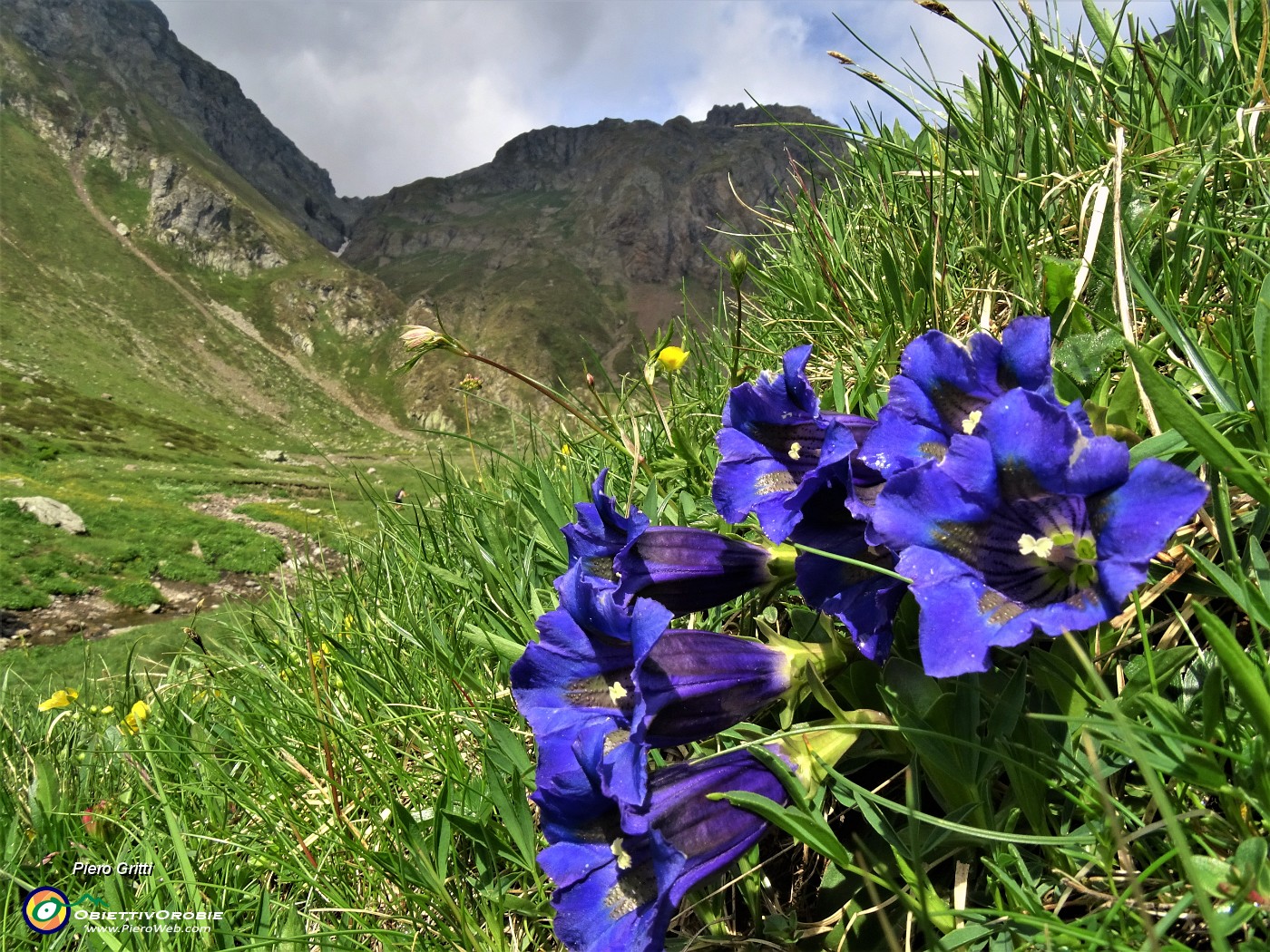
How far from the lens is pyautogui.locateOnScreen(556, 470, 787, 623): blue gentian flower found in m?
1.61

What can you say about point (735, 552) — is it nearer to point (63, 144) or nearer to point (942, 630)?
point (942, 630)

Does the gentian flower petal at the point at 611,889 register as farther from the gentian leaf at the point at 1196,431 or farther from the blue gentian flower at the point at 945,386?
the gentian leaf at the point at 1196,431

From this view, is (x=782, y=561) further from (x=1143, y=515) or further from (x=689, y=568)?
(x=1143, y=515)

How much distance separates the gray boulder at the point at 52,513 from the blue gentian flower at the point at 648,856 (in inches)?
2269

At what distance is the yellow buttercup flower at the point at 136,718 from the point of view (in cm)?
301

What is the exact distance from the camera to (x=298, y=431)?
126 meters

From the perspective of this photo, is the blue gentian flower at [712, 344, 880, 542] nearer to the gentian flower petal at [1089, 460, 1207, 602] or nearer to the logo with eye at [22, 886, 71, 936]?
the gentian flower petal at [1089, 460, 1207, 602]

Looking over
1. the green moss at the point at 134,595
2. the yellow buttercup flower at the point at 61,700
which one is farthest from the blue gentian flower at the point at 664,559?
the green moss at the point at 134,595

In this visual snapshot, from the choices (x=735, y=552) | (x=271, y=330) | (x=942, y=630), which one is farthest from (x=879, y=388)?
(x=271, y=330)

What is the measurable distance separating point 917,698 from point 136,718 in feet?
10.2

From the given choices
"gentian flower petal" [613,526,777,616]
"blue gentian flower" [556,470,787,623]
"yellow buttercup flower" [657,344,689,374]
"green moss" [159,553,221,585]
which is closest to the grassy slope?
"green moss" [159,553,221,585]

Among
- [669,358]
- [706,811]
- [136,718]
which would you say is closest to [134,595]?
[136,718]

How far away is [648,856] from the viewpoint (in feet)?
4.29

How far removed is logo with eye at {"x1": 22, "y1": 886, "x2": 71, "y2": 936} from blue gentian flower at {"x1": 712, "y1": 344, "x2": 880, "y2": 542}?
6.89 ft
